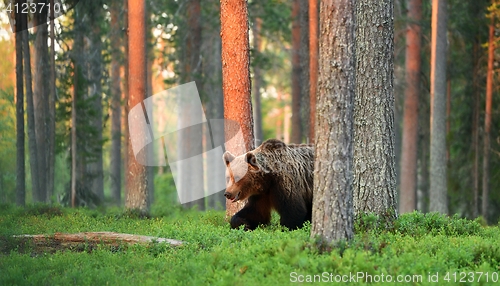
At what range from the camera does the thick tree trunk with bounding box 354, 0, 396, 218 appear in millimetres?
11828

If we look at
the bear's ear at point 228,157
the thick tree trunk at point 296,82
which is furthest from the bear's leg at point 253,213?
the thick tree trunk at point 296,82

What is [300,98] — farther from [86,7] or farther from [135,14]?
[135,14]

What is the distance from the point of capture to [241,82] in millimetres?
14492

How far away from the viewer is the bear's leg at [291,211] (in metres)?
12.8

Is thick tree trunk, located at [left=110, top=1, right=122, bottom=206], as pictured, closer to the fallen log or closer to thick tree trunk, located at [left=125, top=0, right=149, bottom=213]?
thick tree trunk, located at [left=125, top=0, right=149, bottom=213]

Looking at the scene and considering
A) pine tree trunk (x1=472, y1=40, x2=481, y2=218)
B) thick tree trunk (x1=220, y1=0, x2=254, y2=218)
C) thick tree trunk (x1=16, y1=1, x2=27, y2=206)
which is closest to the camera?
thick tree trunk (x1=220, y1=0, x2=254, y2=218)

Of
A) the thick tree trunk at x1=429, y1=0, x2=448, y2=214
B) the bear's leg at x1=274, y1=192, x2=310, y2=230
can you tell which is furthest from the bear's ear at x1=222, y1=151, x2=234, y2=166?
the thick tree trunk at x1=429, y1=0, x2=448, y2=214

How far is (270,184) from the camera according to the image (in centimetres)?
1306

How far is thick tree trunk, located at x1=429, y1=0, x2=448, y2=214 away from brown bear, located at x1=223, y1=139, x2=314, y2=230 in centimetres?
1112

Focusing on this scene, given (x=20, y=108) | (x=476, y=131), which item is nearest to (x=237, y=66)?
(x=20, y=108)

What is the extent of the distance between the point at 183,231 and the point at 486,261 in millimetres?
5405

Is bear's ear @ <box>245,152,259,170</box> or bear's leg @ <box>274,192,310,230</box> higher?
bear's ear @ <box>245,152,259,170</box>

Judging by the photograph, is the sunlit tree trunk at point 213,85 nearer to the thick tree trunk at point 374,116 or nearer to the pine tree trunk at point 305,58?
the pine tree trunk at point 305,58

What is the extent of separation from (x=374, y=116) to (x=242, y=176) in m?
2.74
